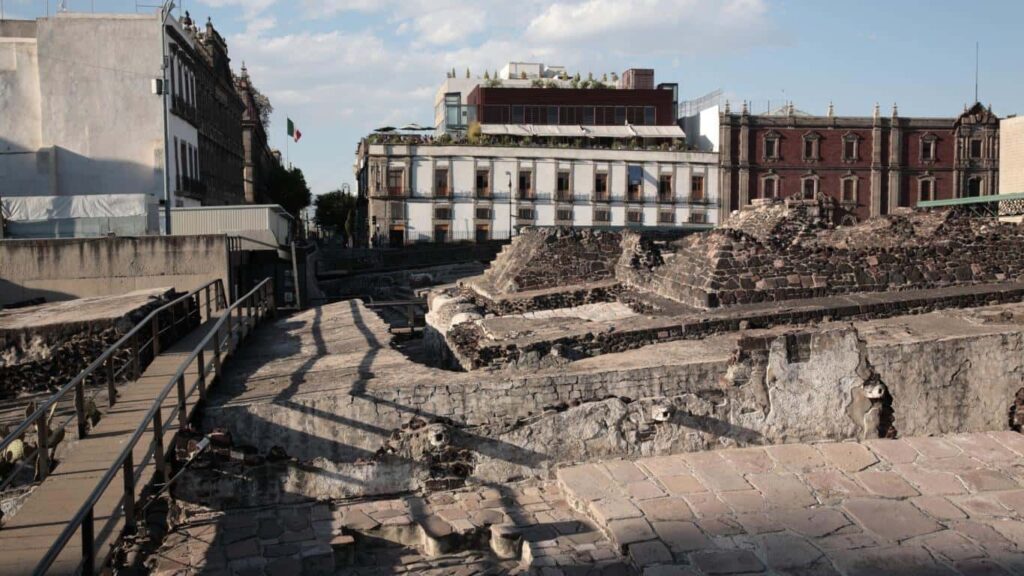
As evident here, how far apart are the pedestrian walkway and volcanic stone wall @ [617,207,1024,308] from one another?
6.42 m

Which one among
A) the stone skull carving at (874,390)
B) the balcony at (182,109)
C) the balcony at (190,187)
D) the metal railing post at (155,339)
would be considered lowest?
the stone skull carving at (874,390)

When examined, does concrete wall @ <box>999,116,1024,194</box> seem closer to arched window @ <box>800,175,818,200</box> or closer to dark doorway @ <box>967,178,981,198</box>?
arched window @ <box>800,175,818,200</box>

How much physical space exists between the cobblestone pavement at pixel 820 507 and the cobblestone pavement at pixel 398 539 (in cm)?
31

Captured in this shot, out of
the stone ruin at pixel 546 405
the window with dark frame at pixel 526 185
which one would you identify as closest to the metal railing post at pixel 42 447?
the stone ruin at pixel 546 405

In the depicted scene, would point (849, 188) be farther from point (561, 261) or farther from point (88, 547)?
point (88, 547)

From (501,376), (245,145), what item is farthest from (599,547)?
(245,145)

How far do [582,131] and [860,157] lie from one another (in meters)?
15.2

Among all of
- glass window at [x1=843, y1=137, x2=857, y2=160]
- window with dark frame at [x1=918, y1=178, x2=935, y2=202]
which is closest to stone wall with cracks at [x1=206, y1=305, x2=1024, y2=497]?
glass window at [x1=843, y1=137, x2=857, y2=160]

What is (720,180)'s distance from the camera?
147 ft

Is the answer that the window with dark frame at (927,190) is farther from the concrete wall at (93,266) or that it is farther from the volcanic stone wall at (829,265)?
the concrete wall at (93,266)

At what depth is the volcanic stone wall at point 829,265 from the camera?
10703 millimetres

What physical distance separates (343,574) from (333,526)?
2.14 feet

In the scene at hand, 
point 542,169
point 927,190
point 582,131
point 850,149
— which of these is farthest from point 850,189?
point 542,169

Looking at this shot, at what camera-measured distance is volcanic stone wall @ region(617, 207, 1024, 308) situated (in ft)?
35.1
